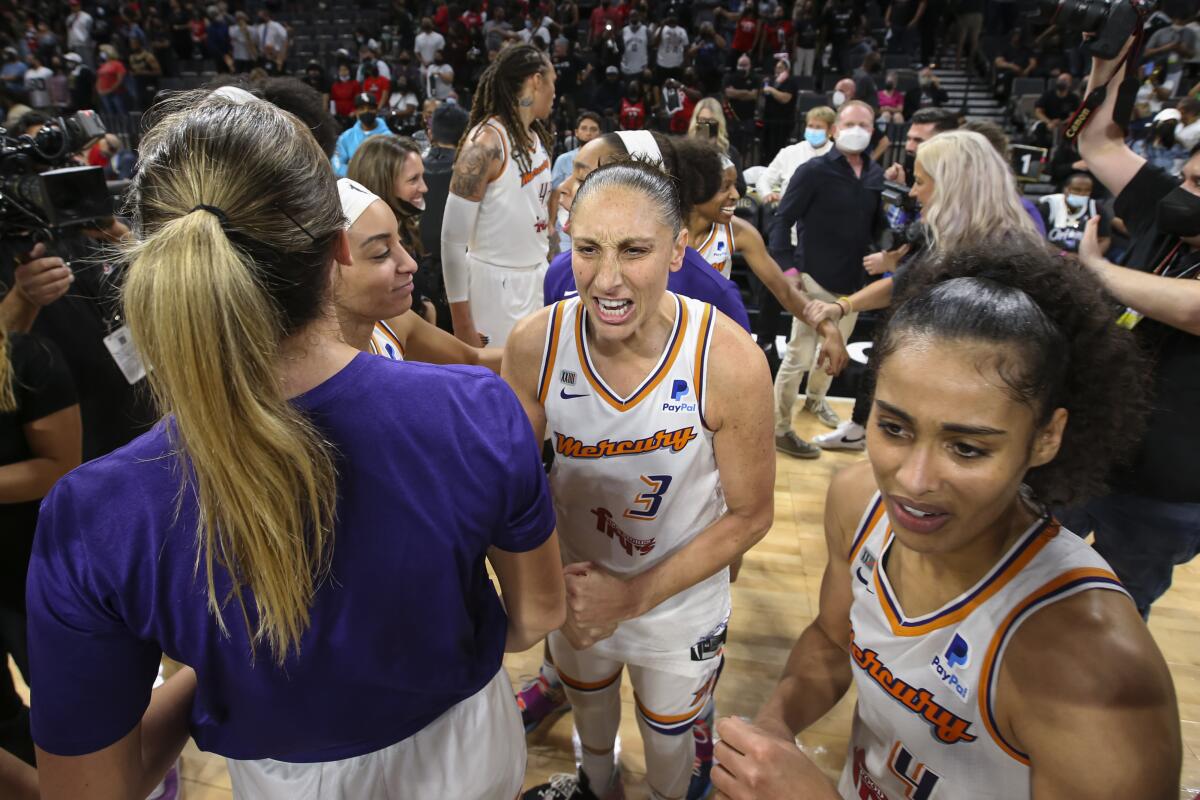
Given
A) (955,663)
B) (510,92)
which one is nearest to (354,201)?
(955,663)

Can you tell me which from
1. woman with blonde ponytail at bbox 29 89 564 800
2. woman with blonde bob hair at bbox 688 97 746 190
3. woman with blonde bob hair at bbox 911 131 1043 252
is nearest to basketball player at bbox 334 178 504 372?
woman with blonde ponytail at bbox 29 89 564 800

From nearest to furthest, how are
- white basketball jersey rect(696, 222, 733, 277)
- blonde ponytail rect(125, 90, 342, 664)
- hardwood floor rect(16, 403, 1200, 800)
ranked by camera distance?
blonde ponytail rect(125, 90, 342, 664), hardwood floor rect(16, 403, 1200, 800), white basketball jersey rect(696, 222, 733, 277)

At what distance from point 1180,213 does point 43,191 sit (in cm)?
Answer: 294

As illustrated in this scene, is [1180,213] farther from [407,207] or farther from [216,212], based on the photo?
[407,207]

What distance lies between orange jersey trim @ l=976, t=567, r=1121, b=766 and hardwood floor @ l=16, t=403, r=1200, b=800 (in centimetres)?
137

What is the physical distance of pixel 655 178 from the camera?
1.73m

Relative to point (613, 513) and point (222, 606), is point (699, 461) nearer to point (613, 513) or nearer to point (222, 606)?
point (613, 513)

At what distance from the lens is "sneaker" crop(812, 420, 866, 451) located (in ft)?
14.6

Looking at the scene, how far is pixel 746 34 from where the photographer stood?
39.5 feet

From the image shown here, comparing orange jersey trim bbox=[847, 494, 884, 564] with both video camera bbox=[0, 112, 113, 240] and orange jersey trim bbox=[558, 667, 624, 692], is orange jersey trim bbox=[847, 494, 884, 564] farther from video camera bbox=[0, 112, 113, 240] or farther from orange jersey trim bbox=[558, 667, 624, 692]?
video camera bbox=[0, 112, 113, 240]

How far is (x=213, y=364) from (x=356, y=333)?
40.9 inches

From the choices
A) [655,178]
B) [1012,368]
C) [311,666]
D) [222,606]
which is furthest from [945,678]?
[655,178]

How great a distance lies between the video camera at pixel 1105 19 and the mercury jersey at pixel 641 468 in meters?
1.45

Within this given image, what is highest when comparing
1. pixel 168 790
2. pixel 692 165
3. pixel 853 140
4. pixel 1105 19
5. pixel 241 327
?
pixel 1105 19
